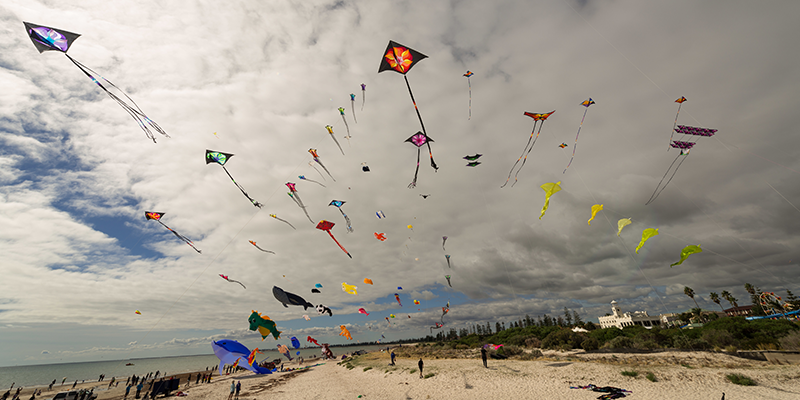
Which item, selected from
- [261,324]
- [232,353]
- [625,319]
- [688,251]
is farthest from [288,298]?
[625,319]

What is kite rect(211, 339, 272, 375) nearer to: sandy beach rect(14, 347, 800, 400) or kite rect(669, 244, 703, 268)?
sandy beach rect(14, 347, 800, 400)

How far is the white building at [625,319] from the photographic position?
7176cm

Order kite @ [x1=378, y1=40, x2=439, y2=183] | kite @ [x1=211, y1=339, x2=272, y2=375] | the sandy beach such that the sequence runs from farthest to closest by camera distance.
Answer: kite @ [x1=211, y1=339, x2=272, y2=375] → the sandy beach → kite @ [x1=378, y1=40, x2=439, y2=183]

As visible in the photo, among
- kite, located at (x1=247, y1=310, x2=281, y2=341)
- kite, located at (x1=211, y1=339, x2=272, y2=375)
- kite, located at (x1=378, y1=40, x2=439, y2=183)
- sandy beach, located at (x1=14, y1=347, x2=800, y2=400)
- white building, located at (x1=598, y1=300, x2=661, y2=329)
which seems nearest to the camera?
kite, located at (x1=378, y1=40, x2=439, y2=183)

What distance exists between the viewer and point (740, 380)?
42.2ft

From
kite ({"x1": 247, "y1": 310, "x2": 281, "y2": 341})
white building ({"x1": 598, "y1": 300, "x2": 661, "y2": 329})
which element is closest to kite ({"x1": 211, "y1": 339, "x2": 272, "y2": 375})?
kite ({"x1": 247, "y1": 310, "x2": 281, "y2": 341})

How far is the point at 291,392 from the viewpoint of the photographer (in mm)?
22328

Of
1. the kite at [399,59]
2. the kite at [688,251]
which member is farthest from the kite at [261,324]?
the kite at [688,251]

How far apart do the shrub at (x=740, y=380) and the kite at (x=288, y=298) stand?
84.5 feet

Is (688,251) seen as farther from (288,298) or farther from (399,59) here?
(288,298)

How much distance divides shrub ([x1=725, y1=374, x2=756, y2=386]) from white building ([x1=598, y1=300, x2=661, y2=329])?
2959 inches

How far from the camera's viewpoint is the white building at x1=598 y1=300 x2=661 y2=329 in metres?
71.8

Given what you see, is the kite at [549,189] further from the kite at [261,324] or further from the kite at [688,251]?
the kite at [261,324]

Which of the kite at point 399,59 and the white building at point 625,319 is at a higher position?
the kite at point 399,59
